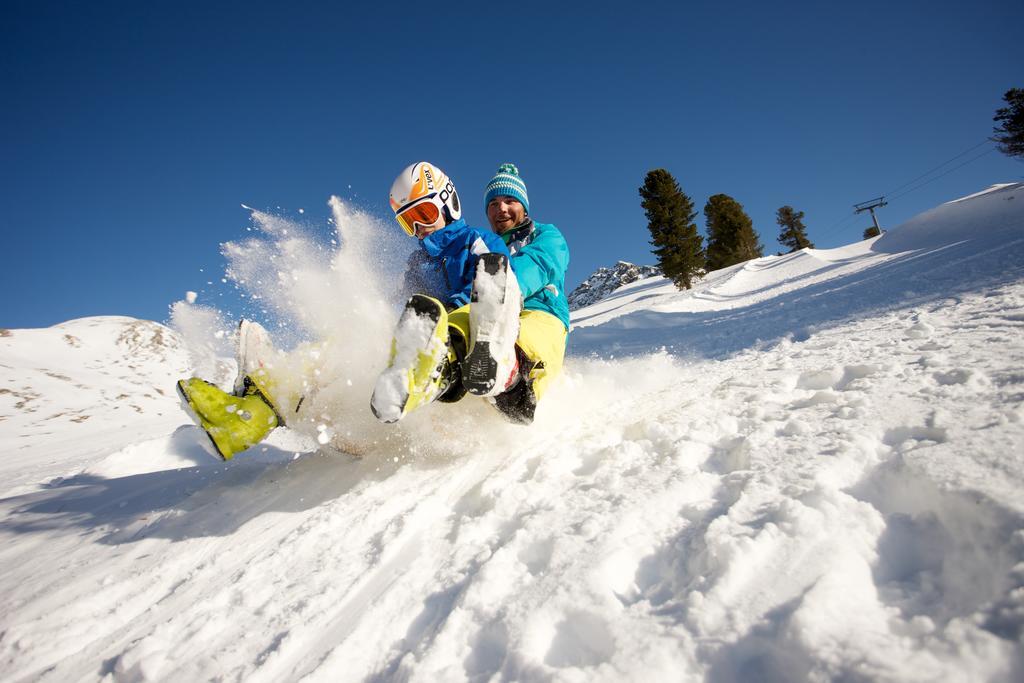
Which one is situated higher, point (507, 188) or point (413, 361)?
point (507, 188)

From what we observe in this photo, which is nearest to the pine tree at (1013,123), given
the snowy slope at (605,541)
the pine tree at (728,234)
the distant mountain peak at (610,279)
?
the pine tree at (728,234)

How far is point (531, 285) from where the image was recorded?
8.55ft

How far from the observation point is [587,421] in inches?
96.3

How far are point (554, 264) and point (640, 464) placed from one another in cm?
164

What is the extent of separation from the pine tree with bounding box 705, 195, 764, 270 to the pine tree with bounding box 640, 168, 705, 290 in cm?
1151

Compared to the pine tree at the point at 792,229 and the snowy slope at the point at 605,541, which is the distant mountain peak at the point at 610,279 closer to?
the pine tree at the point at 792,229

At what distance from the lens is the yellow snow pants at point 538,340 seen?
6.58 feet

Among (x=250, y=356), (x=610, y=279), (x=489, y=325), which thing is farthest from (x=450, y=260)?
(x=610, y=279)

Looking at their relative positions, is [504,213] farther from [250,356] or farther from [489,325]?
[250,356]

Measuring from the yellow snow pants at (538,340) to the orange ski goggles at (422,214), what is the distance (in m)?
1.15

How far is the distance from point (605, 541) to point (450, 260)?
2.07 metres

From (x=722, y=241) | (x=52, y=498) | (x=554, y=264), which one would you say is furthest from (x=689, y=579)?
(x=722, y=241)

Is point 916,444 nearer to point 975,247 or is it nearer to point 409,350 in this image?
point 409,350

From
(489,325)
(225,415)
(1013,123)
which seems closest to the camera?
(489,325)
